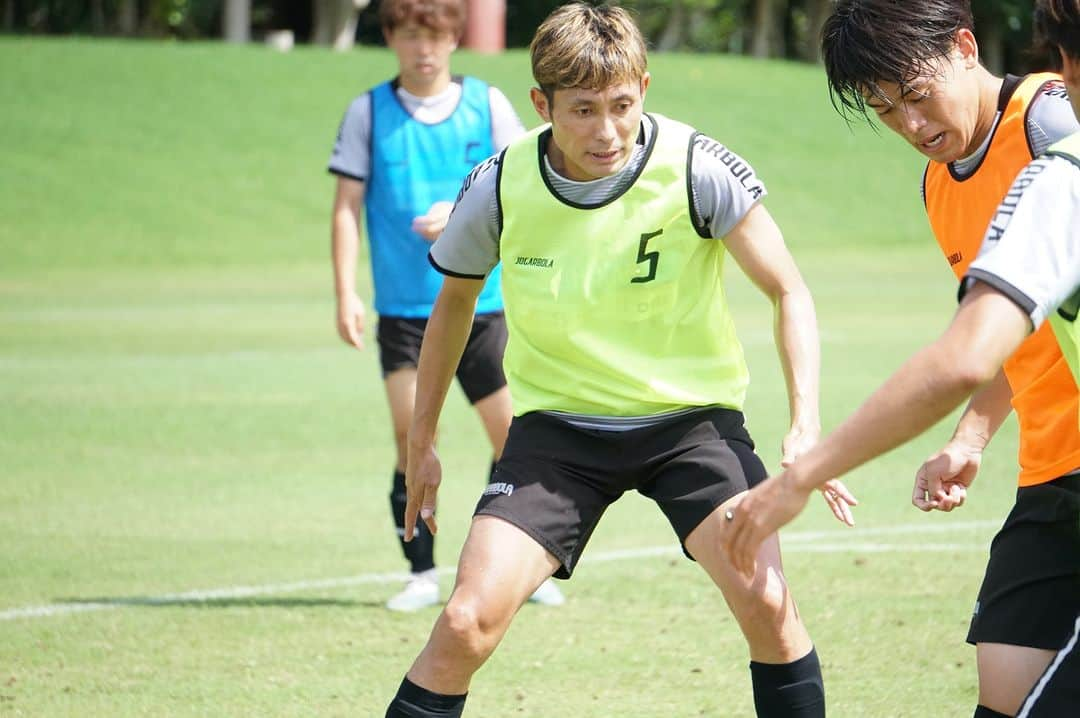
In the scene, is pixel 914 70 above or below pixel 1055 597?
above

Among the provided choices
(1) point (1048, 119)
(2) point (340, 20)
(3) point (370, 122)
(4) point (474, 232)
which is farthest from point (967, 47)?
(2) point (340, 20)

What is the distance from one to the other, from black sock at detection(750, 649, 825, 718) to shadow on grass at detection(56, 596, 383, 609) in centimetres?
295

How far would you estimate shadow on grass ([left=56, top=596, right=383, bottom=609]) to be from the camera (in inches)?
272

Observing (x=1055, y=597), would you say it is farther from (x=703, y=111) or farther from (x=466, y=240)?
(x=703, y=111)

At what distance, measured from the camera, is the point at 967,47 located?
4012mm

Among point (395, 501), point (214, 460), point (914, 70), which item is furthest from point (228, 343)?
point (914, 70)

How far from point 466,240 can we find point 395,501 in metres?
2.96

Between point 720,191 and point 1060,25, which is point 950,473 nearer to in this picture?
point 720,191

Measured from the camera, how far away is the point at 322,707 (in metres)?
5.52

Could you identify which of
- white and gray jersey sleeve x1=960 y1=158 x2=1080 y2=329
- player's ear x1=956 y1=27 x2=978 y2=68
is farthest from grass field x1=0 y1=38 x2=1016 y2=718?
white and gray jersey sleeve x1=960 y1=158 x2=1080 y2=329

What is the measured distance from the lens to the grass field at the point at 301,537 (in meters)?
5.79

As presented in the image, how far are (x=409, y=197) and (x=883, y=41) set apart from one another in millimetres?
3716

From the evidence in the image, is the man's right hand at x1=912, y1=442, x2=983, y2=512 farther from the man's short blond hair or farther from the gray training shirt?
the man's short blond hair

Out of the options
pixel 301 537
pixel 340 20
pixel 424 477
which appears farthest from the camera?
pixel 340 20
